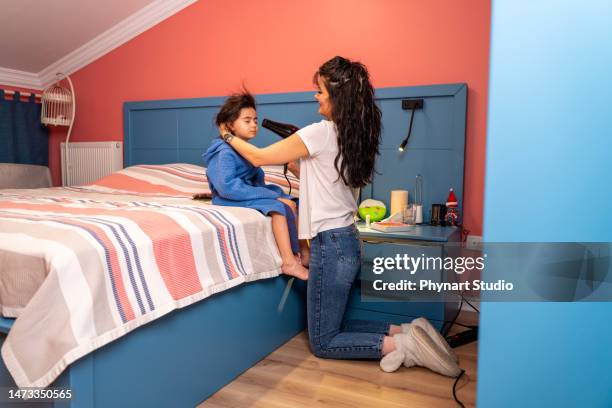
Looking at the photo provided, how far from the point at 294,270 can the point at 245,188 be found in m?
0.41

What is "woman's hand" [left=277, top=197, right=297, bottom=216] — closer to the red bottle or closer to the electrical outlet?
the red bottle

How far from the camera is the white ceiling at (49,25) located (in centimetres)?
323

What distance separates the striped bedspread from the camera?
44.3 inches

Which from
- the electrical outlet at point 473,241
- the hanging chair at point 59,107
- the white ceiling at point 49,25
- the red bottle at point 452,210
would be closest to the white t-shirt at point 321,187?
the red bottle at point 452,210

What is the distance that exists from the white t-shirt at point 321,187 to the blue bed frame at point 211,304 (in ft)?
1.07

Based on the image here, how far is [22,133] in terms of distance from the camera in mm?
3908

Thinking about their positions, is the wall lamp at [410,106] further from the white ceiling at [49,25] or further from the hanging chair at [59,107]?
the hanging chair at [59,107]

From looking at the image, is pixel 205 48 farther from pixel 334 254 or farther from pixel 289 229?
pixel 334 254

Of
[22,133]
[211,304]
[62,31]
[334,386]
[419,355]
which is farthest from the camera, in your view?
[22,133]

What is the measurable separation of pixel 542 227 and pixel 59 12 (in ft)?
11.2

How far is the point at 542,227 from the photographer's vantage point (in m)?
A: 1.11

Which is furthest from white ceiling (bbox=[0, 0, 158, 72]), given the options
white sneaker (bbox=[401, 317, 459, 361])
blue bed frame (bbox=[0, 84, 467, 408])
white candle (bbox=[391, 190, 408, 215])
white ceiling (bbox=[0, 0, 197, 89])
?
white sneaker (bbox=[401, 317, 459, 361])

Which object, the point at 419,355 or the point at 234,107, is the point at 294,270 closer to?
the point at 419,355

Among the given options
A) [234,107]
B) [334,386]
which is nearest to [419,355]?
[334,386]
